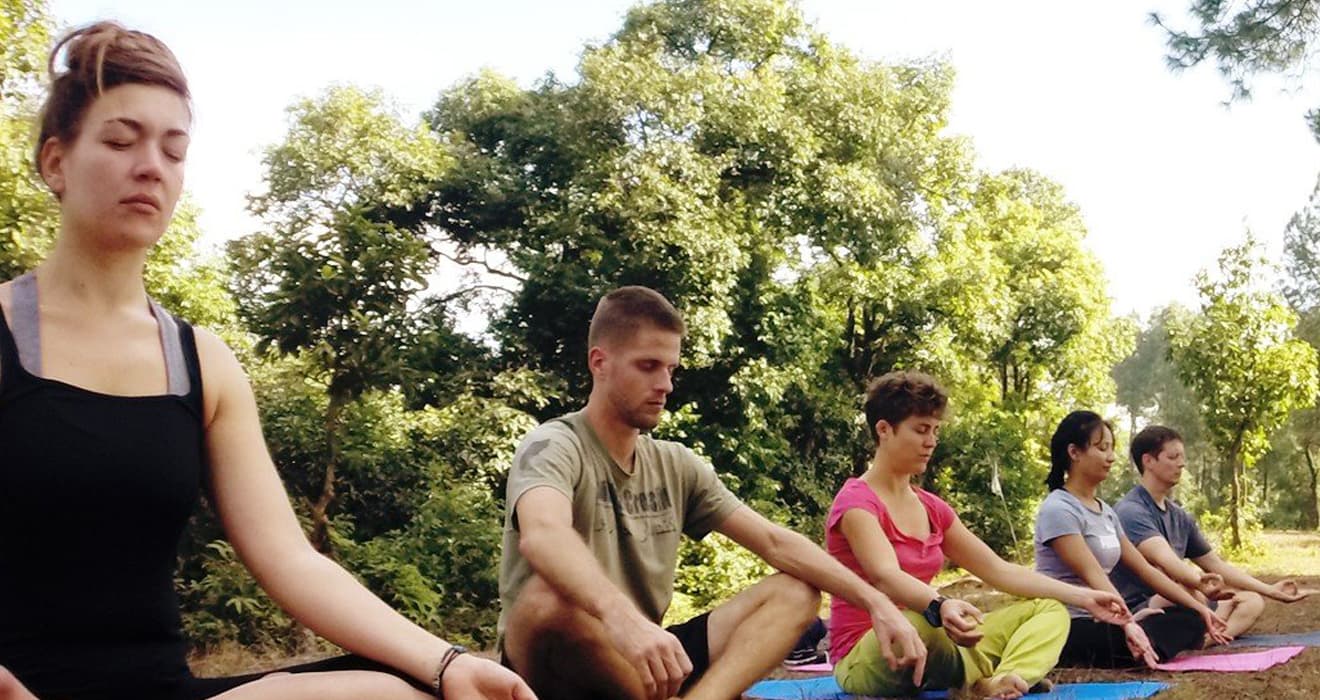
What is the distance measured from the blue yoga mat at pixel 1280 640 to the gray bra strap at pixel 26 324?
6175mm

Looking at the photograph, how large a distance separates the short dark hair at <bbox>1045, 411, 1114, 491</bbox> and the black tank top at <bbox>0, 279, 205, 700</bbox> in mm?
4781

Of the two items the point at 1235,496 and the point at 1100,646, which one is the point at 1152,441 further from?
the point at 1235,496

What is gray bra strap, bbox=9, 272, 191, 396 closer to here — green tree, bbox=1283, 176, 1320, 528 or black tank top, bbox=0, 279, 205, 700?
black tank top, bbox=0, 279, 205, 700

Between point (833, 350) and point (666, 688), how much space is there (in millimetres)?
18211

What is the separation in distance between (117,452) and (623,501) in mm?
2099

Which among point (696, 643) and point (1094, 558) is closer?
point (696, 643)

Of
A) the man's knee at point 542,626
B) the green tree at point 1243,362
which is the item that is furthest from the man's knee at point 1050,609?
the green tree at point 1243,362

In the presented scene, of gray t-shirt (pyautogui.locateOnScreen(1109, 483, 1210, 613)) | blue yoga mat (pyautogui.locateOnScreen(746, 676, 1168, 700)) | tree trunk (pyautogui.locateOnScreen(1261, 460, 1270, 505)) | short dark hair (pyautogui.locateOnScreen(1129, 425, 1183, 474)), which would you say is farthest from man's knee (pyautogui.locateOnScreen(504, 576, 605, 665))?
tree trunk (pyautogui.locateOnScreen(1261, 460, 1270, 505))

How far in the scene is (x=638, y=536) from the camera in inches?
134

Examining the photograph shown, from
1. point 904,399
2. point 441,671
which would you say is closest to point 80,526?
point 441,671

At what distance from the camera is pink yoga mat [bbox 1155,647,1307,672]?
526 centimetres

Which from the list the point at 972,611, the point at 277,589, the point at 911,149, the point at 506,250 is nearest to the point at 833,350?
the point at 911,149

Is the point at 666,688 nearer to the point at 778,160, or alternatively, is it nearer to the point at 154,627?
the point at 154,627

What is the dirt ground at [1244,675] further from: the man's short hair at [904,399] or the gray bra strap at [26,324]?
the gray bra strap at [26,324]
